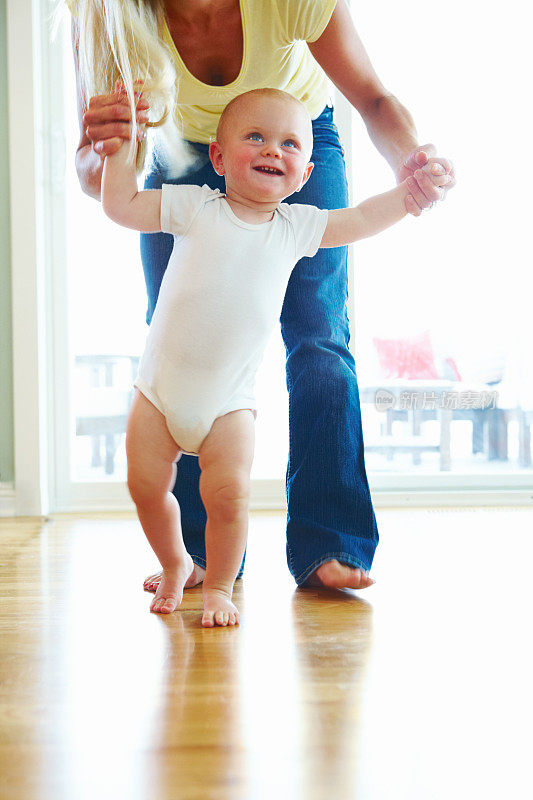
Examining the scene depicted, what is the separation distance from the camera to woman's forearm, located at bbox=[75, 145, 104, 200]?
1128 mm

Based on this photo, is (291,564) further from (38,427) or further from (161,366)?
(38,427)

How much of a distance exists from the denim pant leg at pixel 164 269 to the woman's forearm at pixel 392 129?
25 centimetres

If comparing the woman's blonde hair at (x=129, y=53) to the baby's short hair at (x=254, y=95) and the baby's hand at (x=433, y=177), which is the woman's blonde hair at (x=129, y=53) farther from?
the baby's hand at (x=433, y=177)

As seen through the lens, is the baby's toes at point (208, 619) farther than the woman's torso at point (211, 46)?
No

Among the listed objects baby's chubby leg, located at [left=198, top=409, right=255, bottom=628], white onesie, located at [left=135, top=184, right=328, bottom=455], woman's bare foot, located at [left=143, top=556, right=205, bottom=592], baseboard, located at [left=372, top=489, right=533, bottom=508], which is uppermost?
white onesie, located at [left=135, top=184, right=328, bottom=455]

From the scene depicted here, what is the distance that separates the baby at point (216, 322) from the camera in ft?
3.38

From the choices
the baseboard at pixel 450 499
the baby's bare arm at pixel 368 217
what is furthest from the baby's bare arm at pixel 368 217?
the baseboard at pixel 450 499

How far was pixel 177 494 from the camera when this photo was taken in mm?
1287

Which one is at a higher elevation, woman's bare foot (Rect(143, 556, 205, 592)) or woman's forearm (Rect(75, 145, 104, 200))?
woman's forearm (Rect(75, 145, 104, 200))

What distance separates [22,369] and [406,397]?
112 centimetres

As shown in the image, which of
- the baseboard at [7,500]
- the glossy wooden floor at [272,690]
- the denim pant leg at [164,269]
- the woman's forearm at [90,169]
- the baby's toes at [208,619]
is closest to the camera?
the glossy wooden floor at [272,690]

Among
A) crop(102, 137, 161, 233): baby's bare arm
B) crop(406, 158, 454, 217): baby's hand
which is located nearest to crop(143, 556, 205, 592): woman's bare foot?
crop(102, 137, 161, 233): baby's bare arm

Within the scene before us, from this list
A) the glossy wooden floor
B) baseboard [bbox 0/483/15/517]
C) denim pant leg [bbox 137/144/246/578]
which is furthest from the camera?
baseboard [bbox 0/483/15/517]

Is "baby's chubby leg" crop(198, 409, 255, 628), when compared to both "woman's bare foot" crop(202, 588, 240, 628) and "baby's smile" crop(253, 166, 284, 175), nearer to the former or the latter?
"woman's bare foot" crop(202, 588, 240, 628)
